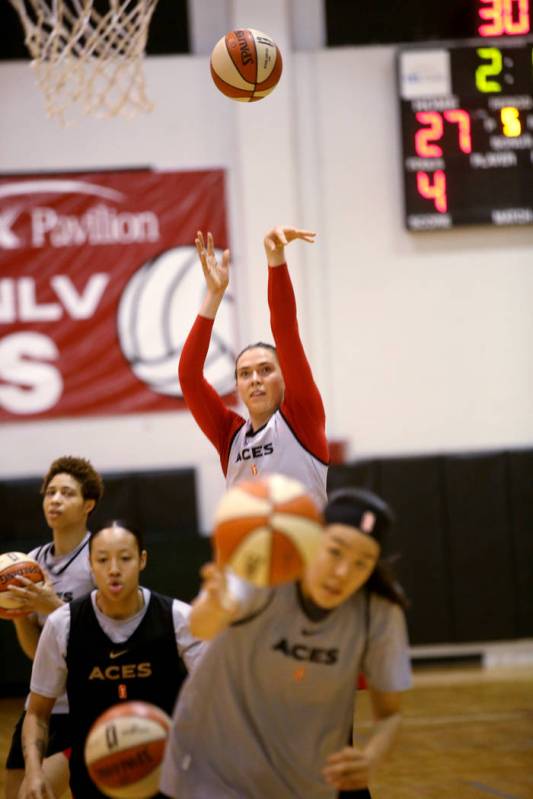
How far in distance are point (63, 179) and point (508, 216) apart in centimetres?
368

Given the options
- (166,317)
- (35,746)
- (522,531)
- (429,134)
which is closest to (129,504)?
(166,317)

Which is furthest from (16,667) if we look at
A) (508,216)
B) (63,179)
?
(508,216)

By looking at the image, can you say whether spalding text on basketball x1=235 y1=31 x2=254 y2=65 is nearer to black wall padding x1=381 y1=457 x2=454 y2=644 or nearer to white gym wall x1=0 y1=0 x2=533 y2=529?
white gym wall x1=0 y1=0 x2=533 y2=529

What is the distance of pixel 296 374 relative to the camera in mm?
A: 4230

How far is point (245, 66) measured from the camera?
5469 mm

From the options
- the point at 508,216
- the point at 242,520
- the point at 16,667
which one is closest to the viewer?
the point at 242,520

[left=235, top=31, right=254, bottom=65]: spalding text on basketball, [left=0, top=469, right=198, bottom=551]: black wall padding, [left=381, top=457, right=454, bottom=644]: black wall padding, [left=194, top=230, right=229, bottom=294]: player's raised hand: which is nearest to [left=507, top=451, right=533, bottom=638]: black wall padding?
[left=381, top=457, right=454, bottom=644]: black wall padding

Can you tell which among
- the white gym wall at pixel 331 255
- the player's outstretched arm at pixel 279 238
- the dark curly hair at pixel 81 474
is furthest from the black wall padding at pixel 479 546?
the player's outstretched arm at pixel 279 238

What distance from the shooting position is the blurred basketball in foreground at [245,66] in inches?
215

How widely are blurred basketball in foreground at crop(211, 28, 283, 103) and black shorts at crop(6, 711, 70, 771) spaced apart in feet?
9.83

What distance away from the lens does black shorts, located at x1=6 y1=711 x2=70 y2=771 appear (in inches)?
175

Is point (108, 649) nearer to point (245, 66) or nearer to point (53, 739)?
point (53, 739)

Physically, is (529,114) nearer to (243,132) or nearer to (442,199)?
(442,199)

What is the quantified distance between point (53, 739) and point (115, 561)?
1171 mm
